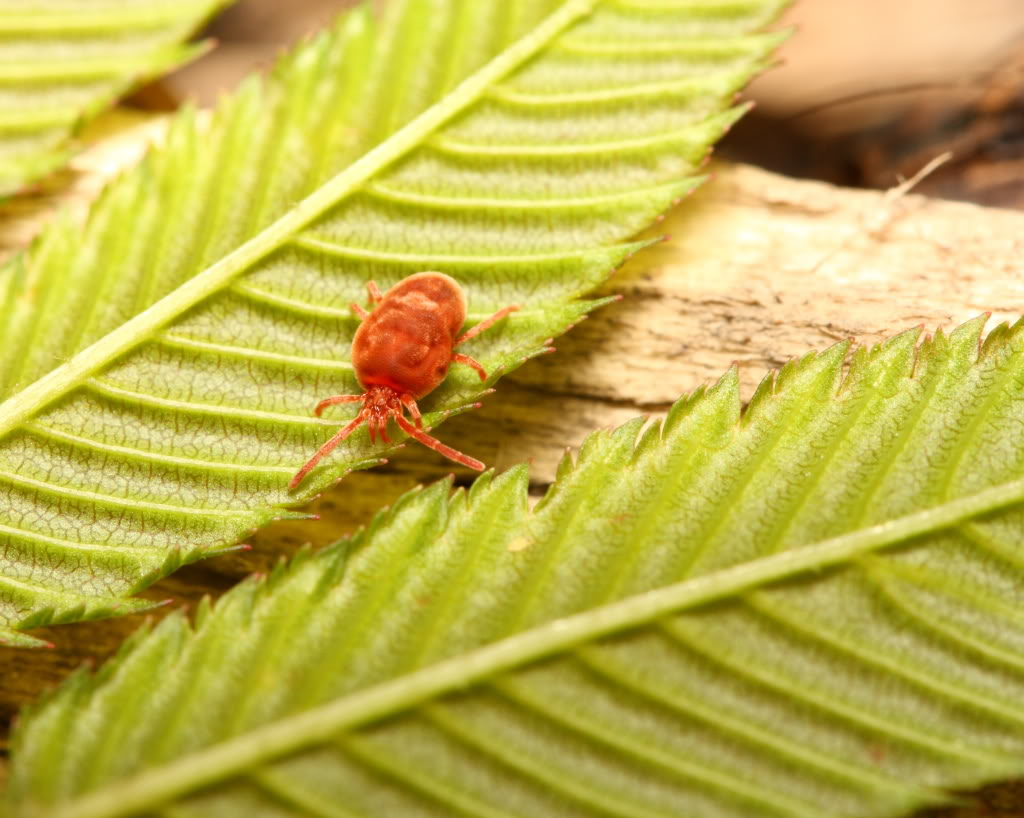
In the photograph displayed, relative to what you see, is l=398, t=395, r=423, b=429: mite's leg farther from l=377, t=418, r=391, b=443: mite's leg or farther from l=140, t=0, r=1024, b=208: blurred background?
l=140, t=0, r=1024, b=208: blurred background

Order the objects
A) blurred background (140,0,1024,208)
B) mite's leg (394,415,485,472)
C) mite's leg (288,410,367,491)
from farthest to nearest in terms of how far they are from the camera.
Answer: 1. blurred background (140,0,1024,208)
2. mite's leg (394,415,485,472)
3. mite's leg (288,410,367,491)

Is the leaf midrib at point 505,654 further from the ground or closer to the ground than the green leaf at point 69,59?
closer to the ground

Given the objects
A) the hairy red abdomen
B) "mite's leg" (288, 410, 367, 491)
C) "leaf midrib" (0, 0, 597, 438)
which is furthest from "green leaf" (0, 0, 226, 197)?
"mite's leg" (288, 410, 367, 491)

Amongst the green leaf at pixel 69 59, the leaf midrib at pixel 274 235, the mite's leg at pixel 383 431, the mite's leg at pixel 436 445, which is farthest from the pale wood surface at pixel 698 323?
the green leaf at pixel 69 59

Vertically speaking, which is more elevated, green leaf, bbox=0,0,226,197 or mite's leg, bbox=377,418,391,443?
green leaf, bbox=0,0,226,197

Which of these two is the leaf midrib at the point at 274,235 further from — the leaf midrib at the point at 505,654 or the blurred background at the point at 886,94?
the blurred background at the point at 886,94
